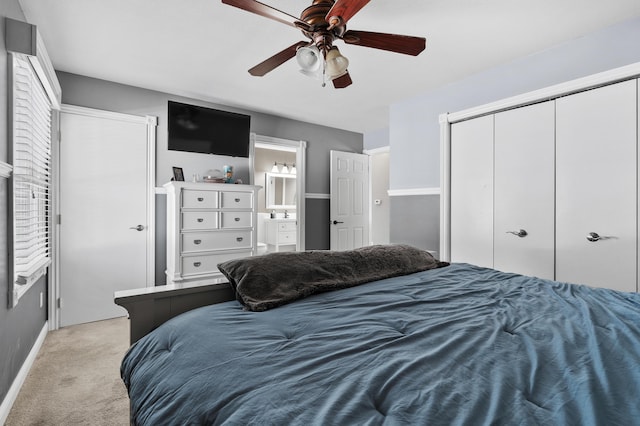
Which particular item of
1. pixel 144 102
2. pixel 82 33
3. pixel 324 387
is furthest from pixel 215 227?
pixel 324 387

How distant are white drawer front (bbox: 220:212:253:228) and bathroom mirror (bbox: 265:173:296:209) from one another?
2.19m

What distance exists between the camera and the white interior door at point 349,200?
5.17 m

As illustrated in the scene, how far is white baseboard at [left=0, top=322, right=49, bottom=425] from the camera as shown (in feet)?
5.75

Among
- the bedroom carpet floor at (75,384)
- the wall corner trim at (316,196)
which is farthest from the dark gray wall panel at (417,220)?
the bedroom carpet floor at (75,384)

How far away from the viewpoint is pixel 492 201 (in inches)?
126

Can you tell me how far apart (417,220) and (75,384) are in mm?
3378

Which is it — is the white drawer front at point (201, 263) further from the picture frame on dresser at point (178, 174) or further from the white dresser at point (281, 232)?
the white dresser at point (281, 232)

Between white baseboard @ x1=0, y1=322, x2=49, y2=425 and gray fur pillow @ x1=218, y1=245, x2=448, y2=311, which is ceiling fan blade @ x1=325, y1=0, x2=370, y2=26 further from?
white baseboard @ x1=0, y1=322, x2=49, y2=425

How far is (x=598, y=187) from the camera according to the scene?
2516 mm

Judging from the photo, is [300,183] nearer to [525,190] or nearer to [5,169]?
[525,190]

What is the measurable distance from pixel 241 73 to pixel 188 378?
305 centimetres

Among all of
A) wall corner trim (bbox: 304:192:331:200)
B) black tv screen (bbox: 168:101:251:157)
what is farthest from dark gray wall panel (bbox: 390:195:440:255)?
black tv screen (bbox: 168:101:251:157)

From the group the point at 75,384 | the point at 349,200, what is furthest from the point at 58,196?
the point at 349,200

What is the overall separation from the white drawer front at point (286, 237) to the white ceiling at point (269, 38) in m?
2.47
